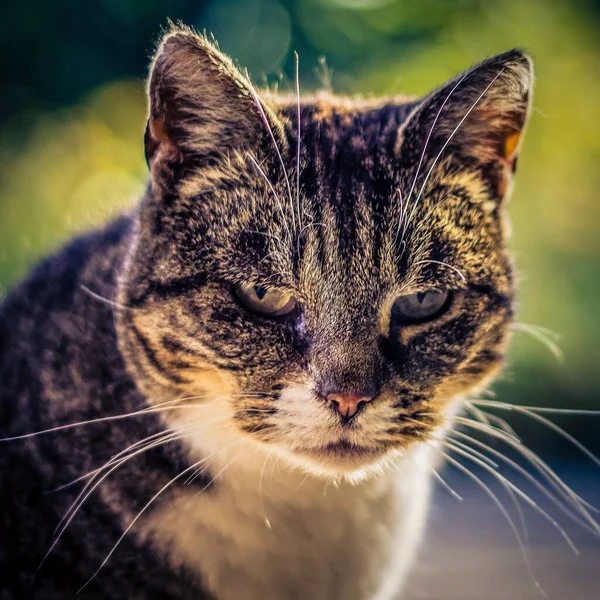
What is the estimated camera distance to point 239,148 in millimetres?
1263

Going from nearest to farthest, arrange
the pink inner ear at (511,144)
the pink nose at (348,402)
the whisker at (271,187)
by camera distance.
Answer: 1. the pink nose at (348,402)
2. the whisker at (271,187)
3. the pink inner ear at (511,144)

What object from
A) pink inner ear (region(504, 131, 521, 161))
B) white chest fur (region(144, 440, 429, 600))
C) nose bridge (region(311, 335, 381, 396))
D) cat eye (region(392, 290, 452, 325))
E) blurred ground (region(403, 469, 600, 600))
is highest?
pink inner ear (region(504, 131, 521, 161))

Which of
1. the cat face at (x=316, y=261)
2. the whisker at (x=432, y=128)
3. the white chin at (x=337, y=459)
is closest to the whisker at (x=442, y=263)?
the cat face at (x=316, y=261)

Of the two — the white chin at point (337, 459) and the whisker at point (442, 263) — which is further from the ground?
the whisker at point (442, 263)

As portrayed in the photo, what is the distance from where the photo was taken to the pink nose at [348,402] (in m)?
1.07

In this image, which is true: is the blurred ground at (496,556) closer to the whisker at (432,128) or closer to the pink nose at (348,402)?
the pink nose at (348,402)

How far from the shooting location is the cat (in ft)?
3.79

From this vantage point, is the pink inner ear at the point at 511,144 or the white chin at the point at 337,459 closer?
the white chin at the point at 337,459

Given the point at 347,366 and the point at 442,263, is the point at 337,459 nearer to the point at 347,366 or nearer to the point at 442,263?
the point at 347,366

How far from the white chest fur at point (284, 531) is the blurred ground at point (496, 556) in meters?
0.25

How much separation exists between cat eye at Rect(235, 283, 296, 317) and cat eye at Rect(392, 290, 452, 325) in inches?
7.5

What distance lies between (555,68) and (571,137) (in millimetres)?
290

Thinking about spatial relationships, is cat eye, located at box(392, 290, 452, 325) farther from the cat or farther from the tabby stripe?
the tabby stripe

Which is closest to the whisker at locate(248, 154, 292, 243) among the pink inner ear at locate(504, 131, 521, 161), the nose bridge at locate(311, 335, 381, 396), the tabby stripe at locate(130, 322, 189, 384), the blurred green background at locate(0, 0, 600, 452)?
the nose bridge at locate(311, 335, 381, 396)
